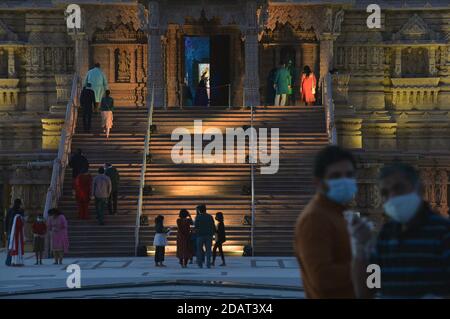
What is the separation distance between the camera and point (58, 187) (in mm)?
32125

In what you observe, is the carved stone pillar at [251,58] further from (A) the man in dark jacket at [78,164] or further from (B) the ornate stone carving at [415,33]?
(A) the man in dark jacket at [78,164]

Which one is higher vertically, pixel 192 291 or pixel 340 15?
pixel 340 15

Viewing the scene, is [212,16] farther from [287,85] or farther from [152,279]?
[152,279]

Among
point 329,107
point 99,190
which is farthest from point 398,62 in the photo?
point 99,190

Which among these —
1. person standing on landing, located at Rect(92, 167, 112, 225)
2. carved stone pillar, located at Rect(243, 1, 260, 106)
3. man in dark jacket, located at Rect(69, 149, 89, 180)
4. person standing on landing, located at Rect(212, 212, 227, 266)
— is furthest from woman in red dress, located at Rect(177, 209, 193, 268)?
carved stone pillar, located at Rect(243, 1, 260, 106)

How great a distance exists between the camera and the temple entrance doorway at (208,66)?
142ft

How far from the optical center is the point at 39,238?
28.5 meters

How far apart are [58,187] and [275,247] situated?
5.68 m

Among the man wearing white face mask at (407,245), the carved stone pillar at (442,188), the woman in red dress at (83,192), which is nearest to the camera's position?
the man wearing white face mask at (407,245)

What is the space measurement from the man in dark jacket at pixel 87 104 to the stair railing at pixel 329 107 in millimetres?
6209

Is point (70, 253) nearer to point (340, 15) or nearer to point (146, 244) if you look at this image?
Answer: point (146, 244)

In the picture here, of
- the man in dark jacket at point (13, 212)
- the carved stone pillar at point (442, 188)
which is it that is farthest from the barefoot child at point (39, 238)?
the carved stone pillar at point (442, 188)

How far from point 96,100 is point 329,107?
248 inches
